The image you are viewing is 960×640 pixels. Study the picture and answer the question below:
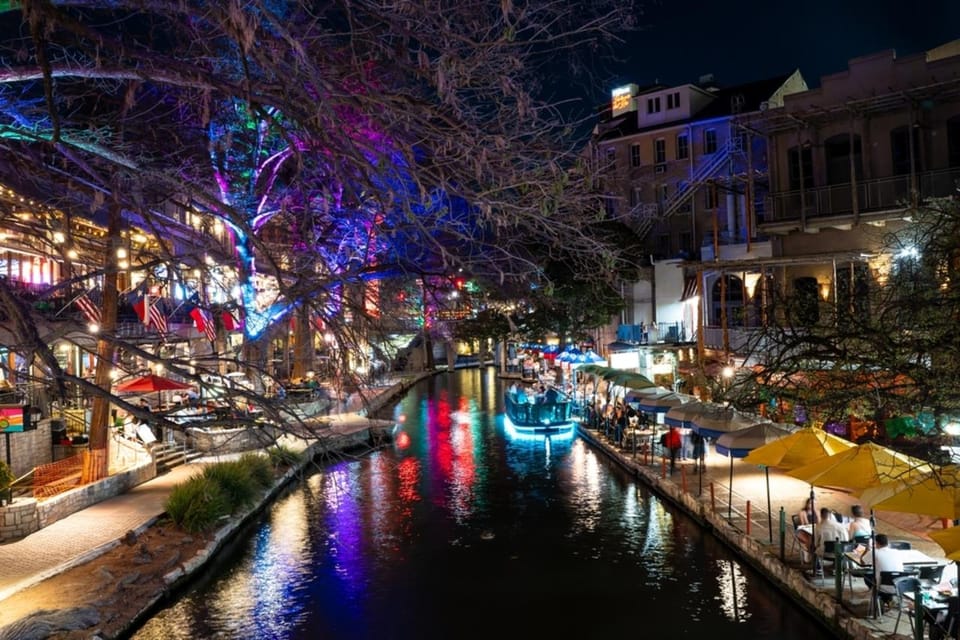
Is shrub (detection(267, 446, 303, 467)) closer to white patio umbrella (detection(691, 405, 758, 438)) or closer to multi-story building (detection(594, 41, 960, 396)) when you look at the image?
white patio umbrella (detection(691, 405, 758, 438))

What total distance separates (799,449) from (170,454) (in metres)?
20.3

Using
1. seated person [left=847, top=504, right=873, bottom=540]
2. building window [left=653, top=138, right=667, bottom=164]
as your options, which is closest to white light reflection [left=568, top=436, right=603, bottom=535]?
seated person [left=847, top=504, right=873, bottom=540]

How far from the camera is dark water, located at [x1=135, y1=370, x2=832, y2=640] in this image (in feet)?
46.8

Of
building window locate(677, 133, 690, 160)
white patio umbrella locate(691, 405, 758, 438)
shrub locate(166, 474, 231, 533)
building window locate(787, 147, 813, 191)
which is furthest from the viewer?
building window locate(677, 133, 690, 160)

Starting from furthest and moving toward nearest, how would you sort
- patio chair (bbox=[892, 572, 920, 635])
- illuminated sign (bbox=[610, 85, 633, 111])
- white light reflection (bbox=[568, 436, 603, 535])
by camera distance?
illuminated sign (bbox=[610, 85, 633, 111]), white light reflection (bbox=[568, 436, 603, 535]), patio chair (bbox=[892, 572, 920, 635])

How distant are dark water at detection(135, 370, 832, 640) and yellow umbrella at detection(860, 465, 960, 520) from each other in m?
2.86

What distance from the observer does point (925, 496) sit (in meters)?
11.3

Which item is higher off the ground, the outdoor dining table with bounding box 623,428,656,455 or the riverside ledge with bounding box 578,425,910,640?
the outdoor dining table with bounding box 623,428,656,455

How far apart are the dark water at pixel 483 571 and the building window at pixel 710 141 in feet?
101

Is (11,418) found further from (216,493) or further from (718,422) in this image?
(718,422)

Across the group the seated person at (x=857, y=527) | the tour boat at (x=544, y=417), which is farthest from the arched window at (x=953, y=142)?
the tour boat at (x=544, y=417)

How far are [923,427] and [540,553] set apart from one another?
8.75 m

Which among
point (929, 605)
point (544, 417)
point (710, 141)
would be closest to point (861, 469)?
point (929, 605)

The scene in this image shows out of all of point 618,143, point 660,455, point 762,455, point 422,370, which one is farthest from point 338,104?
point 422,370
